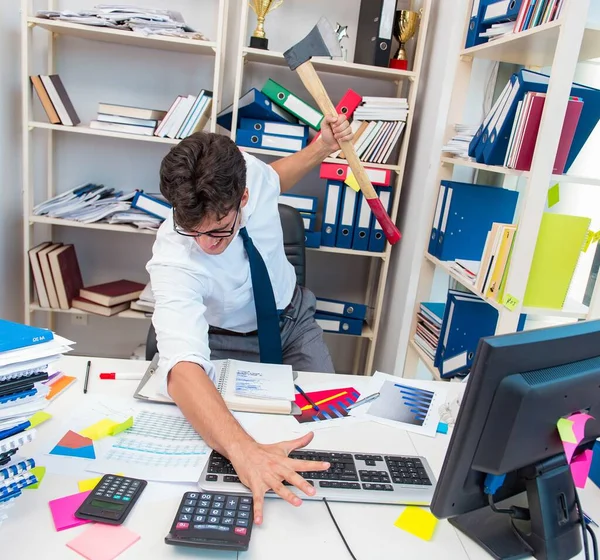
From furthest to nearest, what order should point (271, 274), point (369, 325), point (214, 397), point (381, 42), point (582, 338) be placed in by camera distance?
1. point (369, 325)
2. point (381, 42)
3. point (271, 274)
4. point (214, 397)
5. point (582, 338)

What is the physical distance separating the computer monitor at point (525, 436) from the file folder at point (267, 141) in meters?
1.85

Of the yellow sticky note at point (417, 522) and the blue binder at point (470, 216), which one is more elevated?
the blue binder at point (470, 216)

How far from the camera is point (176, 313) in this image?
54.7 inches

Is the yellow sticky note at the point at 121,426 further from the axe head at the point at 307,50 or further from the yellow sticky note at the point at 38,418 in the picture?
the axe head at the point at 307,50

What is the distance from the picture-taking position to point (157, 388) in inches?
53.0

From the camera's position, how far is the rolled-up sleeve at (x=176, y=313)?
1.31 m

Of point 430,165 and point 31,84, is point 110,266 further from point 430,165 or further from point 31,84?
point 430,165

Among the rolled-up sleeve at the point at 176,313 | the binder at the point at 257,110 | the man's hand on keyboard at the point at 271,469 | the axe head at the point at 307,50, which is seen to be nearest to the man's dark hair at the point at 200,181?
the rolled-up sleeve at the point at 176,313

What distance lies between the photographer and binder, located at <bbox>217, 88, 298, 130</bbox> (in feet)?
7.92

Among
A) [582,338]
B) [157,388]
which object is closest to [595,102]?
[582,338]

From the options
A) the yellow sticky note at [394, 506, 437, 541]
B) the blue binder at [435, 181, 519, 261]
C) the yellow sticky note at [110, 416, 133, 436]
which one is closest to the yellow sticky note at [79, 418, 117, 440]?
the yellow sticky note at [110, 416, 133, 436]

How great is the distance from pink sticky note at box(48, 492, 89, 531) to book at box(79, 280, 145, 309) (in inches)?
70.9

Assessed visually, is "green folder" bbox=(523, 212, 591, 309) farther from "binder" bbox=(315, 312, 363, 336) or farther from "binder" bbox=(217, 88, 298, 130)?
"binder" bbox=(217, 88, 298, 130)

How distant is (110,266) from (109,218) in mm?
452
